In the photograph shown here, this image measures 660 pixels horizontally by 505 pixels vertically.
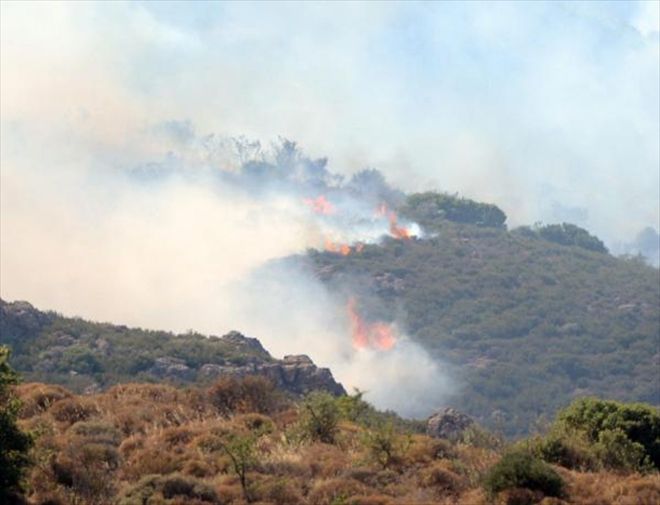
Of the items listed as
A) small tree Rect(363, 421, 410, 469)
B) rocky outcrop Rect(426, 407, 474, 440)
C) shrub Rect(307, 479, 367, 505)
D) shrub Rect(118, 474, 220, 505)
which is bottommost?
shrub Rect(118, 474, 220, 505)

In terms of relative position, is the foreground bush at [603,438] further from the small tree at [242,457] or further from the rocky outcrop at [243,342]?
the rocky outcrop at [243,342]

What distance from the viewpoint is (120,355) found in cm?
12169

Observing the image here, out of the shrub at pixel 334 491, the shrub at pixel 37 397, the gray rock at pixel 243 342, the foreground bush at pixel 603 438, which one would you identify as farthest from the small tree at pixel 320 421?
the gray rock at pixel 243 342

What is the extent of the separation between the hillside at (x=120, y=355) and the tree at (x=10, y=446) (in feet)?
222

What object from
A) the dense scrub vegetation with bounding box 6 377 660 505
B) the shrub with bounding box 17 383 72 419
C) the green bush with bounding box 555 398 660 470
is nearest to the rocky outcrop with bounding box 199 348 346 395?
the shrub with bounding box 17 383 72 419

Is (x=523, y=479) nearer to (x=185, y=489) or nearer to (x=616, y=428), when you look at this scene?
(x=185, y=489)

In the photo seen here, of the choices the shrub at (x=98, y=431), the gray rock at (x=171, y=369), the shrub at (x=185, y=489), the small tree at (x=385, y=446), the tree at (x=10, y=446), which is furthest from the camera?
the gray rock at (x=171, y=369)

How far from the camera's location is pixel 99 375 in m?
111

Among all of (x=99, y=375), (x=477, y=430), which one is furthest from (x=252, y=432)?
(x=99, y=375)

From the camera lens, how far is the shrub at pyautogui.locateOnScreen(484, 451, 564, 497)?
2969 centimetres

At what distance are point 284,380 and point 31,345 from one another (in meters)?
31.5

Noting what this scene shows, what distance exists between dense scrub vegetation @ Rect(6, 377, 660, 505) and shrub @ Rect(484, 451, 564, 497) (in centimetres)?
3

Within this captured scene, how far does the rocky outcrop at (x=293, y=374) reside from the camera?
9481cm

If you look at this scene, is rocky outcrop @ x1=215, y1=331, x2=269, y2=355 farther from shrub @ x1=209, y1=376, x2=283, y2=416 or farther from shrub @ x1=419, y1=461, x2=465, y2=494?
shrub @ x1=419, y1=461, x2=465, y2=494
